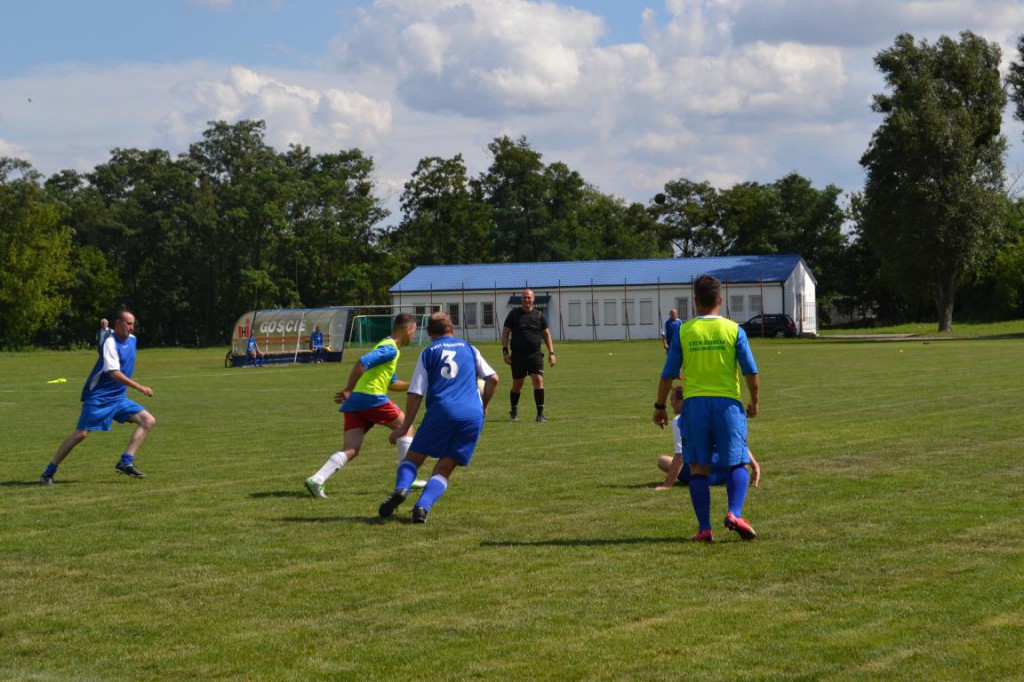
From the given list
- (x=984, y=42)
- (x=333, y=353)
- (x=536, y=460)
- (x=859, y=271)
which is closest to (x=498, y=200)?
(x=859, y=271)

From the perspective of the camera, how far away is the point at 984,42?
79875mm

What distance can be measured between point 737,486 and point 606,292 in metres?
81.7

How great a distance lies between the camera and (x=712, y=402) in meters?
9.35

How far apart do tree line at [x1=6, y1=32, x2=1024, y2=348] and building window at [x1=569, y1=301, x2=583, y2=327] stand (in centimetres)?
1716

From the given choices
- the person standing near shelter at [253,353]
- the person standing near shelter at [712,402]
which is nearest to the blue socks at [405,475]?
the person standing near shelter at [712,402]

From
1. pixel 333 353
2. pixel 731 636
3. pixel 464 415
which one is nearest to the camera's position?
pixel 731 636

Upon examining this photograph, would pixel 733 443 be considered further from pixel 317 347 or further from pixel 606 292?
pixel 606 292

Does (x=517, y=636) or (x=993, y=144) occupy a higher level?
(x=993, y=144)

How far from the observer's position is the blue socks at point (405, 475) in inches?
425

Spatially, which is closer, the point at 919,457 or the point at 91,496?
the point at 91,496

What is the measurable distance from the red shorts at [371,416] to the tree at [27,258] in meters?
80.1

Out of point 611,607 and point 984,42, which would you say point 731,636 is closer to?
point 611,607

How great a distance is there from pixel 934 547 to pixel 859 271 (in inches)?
3976

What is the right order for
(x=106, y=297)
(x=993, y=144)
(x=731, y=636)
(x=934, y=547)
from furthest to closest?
(x=106, y=297)
(x=993, y=144)
(x=934, y=547)
(x=731, y=636)
